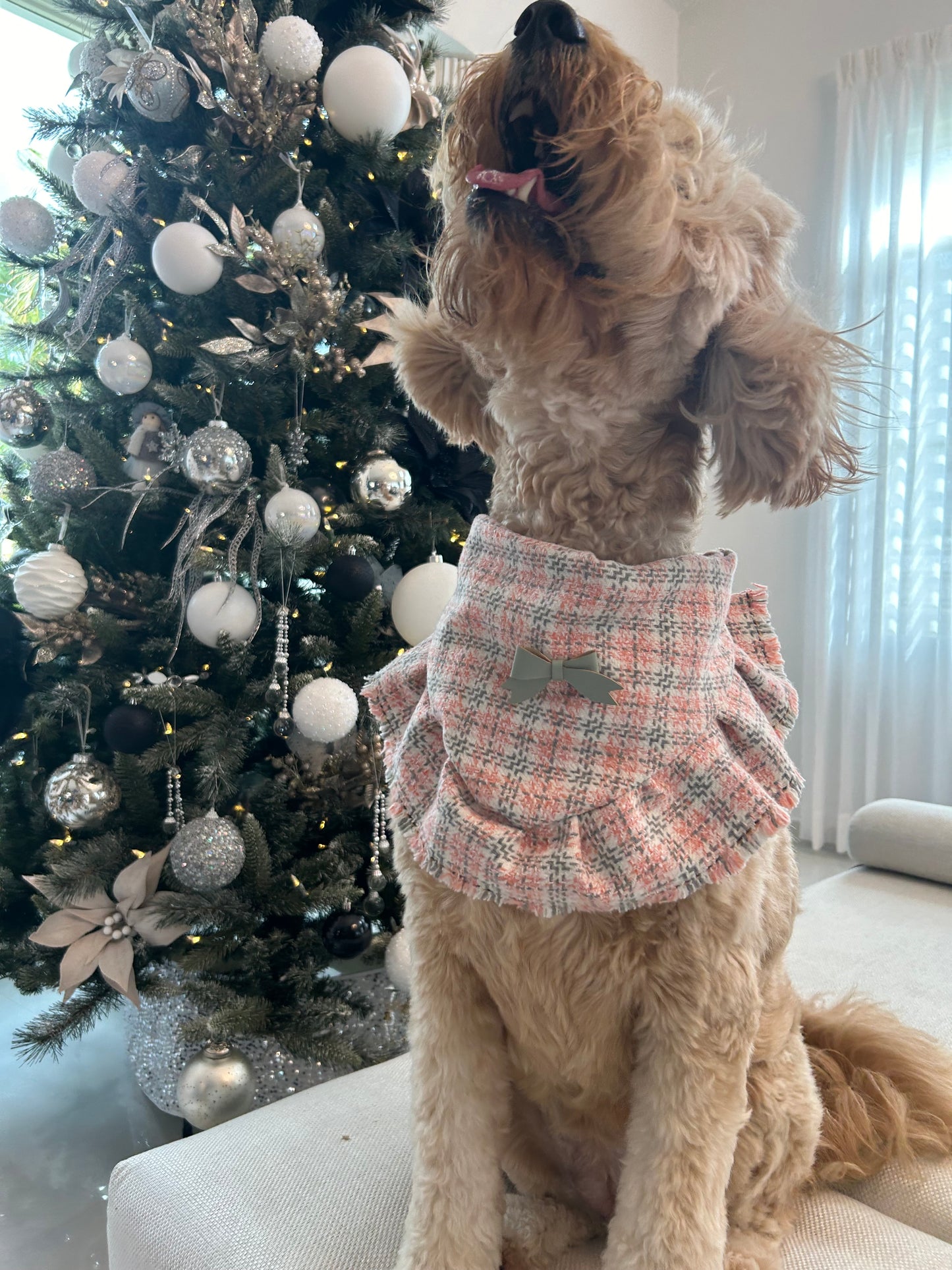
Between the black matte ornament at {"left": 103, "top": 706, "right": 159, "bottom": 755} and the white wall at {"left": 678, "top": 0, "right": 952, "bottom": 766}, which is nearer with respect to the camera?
the black matte ornament at {"left": 103, "top": 706, "right": 159, "bottom": 755}

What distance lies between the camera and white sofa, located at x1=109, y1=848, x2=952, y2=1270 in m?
0.83

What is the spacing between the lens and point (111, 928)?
4.78 feet

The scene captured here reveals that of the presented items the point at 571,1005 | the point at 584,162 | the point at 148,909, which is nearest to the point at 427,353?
the point at 584,162

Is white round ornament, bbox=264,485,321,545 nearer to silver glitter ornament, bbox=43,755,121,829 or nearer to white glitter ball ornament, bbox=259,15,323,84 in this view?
silver glitter ornament, bbox=43,755,121,829

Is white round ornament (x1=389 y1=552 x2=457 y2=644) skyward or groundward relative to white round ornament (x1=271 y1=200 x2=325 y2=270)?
groundward

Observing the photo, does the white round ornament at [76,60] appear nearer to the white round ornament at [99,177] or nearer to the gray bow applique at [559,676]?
the white round ornament at [99,177]

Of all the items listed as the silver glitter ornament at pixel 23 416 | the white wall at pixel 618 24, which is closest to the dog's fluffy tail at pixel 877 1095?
the silver glitter ornament at pixel 23 416

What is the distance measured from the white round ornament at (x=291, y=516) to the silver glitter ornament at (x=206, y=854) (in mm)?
474

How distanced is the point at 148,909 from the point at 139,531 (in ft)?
2.20

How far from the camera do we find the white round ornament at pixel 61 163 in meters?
1.67

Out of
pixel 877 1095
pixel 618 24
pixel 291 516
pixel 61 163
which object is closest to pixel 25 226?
pixel 61 163

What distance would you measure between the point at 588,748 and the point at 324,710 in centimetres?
79

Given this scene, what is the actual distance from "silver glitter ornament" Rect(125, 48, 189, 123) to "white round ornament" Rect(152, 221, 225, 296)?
18 centimetres

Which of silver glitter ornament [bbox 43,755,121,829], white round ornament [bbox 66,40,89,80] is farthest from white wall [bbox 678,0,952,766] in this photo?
silver glitter ornament [bbox 43,755,121,829]
